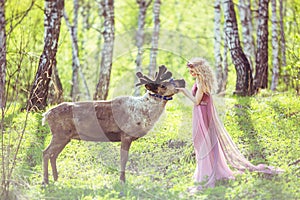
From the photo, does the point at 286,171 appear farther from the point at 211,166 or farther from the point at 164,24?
the point at 164,24

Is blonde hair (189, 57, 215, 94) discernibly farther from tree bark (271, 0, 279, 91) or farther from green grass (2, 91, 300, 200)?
tree bark (271, 0, 279, 91)

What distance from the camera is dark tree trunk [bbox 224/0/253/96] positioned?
1488 cm

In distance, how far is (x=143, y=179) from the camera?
852 cm

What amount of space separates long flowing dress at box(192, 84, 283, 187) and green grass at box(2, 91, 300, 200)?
0.63 ft

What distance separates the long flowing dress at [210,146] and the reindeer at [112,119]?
0.56 metres

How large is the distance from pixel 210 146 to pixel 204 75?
963 millimetres

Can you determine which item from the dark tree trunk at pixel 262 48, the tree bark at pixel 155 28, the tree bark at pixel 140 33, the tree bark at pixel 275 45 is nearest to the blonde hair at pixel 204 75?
the dark tree trunk at pixel 262 48

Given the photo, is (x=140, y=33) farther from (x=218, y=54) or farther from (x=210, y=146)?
(x=210, y=146)

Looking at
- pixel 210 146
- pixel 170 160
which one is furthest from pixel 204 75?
pixel 170 160

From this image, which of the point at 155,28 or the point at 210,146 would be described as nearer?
the point at 210,146

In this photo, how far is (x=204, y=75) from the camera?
8289 millimetres

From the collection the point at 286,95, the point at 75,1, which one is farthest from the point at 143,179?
the point at 75,1

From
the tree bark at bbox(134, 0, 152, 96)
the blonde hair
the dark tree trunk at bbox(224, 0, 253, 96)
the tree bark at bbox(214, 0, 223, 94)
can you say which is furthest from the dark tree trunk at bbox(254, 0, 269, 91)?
the blonde hair

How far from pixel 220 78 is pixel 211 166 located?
31.7 ft
